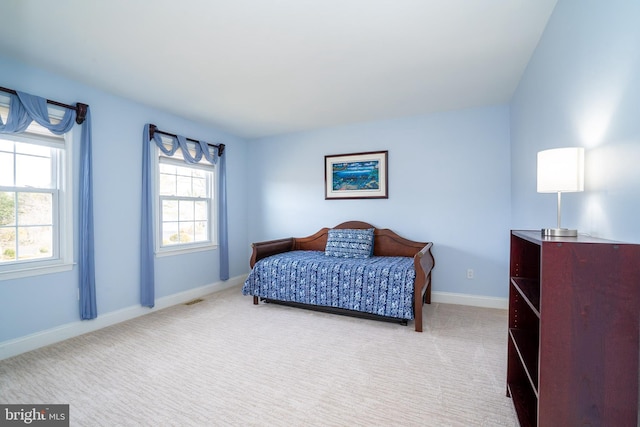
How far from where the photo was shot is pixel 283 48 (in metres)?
2.21

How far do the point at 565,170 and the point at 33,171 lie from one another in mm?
3714

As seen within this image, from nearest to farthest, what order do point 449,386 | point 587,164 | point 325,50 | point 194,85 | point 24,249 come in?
point 587,164, point 449,386, point 325,50, point 24,249, point 194,85

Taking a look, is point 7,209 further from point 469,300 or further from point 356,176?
point 469,300

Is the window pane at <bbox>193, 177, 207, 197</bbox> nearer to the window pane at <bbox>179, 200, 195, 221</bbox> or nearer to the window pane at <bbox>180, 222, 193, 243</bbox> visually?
the window pane at <bbox>179, 200, 195, 221</bbox>

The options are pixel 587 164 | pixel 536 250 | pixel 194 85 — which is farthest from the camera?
pixel 194 85

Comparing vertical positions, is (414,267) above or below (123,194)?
below

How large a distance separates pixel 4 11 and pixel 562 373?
335cm

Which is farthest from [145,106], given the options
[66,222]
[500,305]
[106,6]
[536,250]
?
[500,305]

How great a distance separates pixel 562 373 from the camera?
1029 mm

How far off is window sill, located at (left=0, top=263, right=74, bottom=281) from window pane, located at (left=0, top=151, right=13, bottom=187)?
27.2 inches

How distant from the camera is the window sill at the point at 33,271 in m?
2.33

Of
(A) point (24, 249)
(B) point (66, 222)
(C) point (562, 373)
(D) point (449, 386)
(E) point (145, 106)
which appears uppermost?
(E) point (145, 106)

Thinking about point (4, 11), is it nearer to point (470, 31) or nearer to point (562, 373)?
point (470, 31)

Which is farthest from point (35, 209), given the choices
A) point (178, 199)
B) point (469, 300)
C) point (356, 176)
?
point (469, 300)
